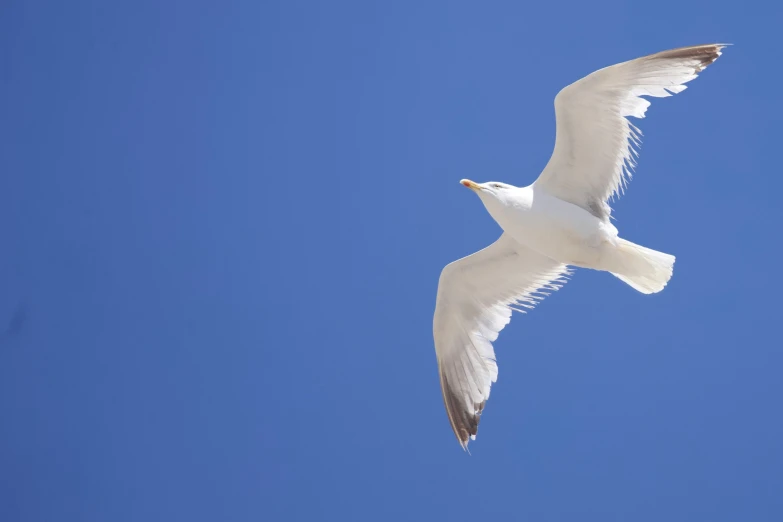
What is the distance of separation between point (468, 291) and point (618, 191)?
746 millimetres

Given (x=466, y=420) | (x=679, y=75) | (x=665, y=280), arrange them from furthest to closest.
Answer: (x=466, y=420)
(x=665, y=280)
(x=679, y=75)

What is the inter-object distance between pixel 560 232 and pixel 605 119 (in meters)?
0.45

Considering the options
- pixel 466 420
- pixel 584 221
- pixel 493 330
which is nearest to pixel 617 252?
pixel 584 221

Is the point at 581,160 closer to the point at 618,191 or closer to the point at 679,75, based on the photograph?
the point at 618,191

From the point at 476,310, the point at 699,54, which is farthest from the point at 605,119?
the point at 476,310

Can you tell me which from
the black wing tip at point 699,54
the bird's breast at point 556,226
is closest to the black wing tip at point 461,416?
the bird's breast at point 556,226

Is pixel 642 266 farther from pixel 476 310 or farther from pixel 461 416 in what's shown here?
pixel 461 416

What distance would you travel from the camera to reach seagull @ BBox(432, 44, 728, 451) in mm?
3686

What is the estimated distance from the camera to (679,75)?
3.61 metres

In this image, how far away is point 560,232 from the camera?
387 cm

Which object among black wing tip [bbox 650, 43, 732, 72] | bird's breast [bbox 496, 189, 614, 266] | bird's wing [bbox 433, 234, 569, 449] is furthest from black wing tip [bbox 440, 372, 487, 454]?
black wing tip [bbox 650, 43, 732, 72]

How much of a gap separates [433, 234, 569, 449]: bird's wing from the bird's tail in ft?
1.50

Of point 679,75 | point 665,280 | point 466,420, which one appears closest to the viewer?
point 679,75

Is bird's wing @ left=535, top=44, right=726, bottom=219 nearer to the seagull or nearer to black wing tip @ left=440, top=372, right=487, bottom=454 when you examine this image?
the seagull
